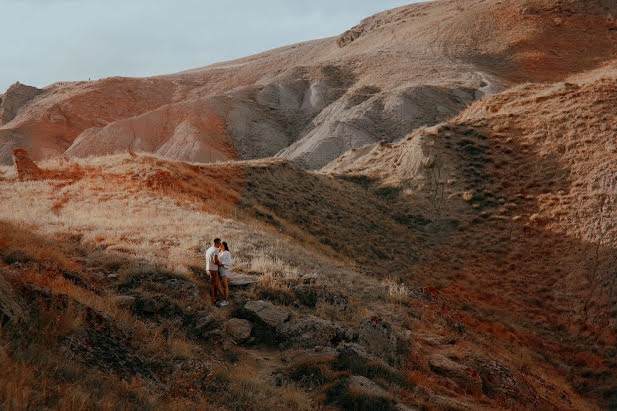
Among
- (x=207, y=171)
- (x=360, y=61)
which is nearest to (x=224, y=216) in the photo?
(x=207, y=171)

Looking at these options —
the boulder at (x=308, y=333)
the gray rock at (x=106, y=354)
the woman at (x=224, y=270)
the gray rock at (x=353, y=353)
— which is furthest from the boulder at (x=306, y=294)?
the gray rock at (x=106, y=354)

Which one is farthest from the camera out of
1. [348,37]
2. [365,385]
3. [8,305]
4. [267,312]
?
[348,37]

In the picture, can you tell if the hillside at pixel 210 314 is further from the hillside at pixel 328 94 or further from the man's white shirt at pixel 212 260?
the hillside at pixel 328 94

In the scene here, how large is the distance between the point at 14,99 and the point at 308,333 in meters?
75.2

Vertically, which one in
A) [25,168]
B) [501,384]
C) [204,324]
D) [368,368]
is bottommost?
[501,384]

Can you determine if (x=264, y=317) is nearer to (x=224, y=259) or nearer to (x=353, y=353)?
(x=224, y=259)

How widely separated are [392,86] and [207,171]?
122 ft

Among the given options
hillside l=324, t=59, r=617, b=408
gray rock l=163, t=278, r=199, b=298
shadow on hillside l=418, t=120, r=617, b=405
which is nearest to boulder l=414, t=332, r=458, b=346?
gray rock l=163, t=278, r=199, b=298

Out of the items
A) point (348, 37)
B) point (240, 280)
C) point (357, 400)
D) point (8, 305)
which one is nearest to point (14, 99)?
point (348, 37)

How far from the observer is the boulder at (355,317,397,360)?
7988 millimetres

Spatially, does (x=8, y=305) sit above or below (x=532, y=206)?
above

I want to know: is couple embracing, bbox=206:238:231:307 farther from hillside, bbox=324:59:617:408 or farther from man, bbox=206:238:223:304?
hillside, bbox=324:59:617:408

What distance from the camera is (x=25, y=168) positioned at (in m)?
19.5

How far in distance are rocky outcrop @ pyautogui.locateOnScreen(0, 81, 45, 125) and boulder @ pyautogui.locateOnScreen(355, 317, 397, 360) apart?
71.8 meters
